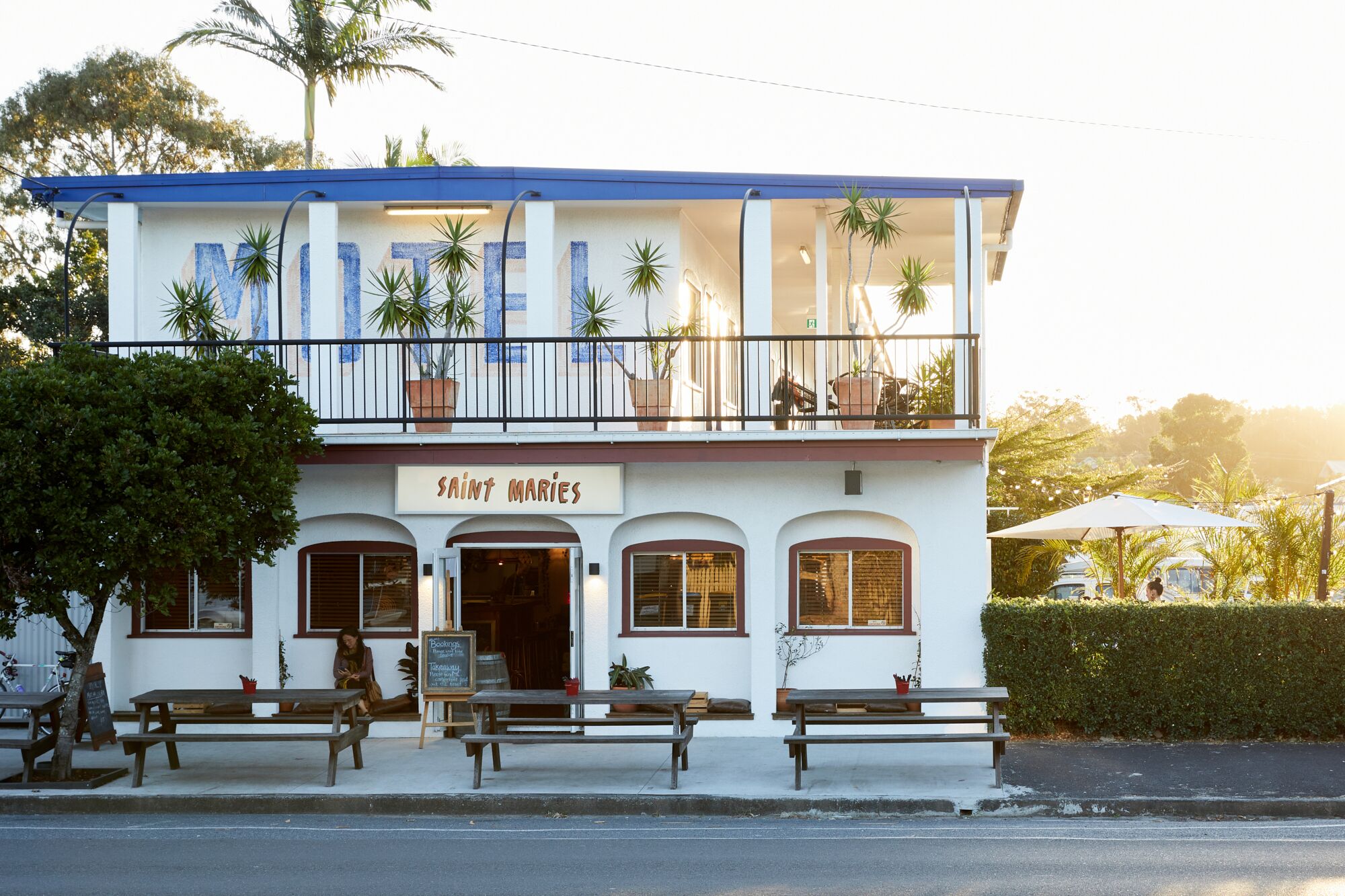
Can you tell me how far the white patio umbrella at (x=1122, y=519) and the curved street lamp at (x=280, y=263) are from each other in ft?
31.6

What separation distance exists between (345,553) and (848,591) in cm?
600

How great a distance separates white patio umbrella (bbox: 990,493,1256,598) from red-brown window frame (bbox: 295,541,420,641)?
7786 millimetres

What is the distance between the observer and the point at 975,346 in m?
13.6

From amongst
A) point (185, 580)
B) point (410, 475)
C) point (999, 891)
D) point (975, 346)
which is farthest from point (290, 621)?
point (999, 891)

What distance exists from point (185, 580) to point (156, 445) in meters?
4.20

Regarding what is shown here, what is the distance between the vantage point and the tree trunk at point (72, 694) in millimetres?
11711

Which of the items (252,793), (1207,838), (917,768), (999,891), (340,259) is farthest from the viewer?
(340,259)

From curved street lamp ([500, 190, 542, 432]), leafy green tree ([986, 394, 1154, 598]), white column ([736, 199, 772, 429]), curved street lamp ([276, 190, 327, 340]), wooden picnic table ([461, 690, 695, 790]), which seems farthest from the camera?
leafy green tree ([986, 394, 1154, 598])

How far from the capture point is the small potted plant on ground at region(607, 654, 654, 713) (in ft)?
46.8

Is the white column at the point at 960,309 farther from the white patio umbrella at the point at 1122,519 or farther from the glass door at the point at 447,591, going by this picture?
the glass door at the point at 447,591

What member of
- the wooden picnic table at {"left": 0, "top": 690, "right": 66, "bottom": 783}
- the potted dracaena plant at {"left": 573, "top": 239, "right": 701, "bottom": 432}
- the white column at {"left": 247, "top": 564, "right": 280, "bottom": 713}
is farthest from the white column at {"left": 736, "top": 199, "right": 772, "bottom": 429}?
the wooden picnic table at {"left": 0, "top": 690, "right": 66, "bottom": 783}

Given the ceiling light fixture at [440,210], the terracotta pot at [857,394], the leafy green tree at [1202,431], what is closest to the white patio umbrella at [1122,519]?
the terracotta pot at [857,394]

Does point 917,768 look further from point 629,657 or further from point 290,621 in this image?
point 290,621

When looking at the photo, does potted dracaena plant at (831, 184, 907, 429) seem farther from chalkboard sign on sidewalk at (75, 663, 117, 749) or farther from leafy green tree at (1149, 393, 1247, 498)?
leafy green tree at (1149, 393, 1247, 498)
